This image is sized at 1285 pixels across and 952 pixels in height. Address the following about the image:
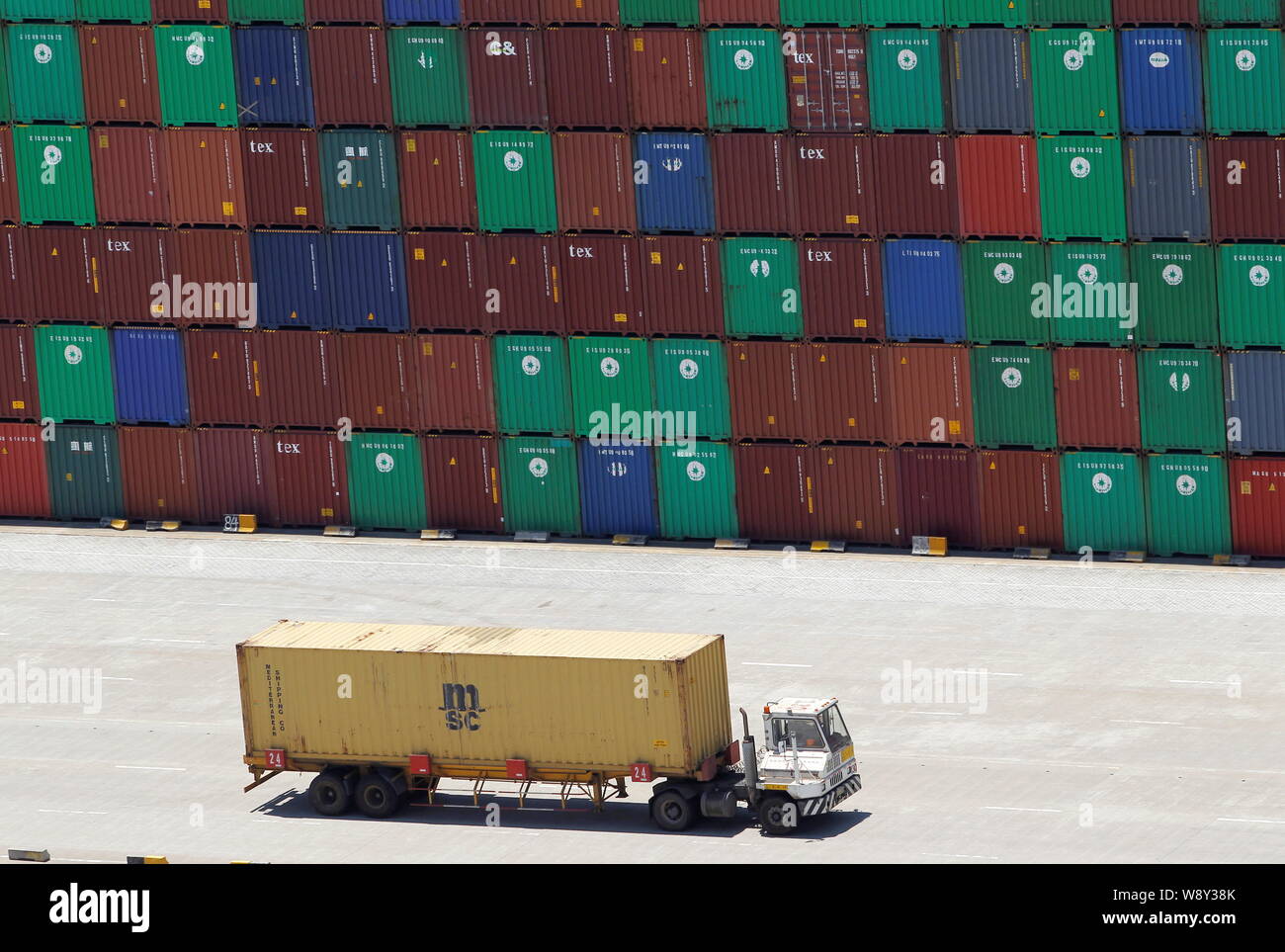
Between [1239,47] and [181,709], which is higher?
[1239,47]

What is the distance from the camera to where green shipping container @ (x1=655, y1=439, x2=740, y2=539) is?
74125 millimetres

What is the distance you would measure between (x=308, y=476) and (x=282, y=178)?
8.67 metres

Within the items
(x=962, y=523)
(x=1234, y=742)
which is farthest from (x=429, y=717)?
(x=962, y=523)

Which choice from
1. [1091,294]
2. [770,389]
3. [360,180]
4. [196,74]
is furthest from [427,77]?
[1091,294]

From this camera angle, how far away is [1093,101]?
225 ft

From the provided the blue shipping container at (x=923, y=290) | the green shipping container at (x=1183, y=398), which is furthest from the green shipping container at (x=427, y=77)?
the green shipping container at (x=1183, y=398)

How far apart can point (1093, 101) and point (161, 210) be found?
2693 centimetres

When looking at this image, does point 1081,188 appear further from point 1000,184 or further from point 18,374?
point 18,374

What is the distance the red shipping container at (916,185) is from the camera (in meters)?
70.3

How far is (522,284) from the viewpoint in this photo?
7444cm

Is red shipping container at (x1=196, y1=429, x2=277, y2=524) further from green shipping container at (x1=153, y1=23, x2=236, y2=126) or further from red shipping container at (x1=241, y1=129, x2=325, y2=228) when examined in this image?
green shipping container at (x1=153, y1=23, x2=236, y2=126)

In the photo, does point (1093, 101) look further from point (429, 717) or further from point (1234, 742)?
point (429, 717)

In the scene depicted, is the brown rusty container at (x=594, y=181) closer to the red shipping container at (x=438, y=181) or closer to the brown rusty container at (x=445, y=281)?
the red shipping container at (x=438, y=181)

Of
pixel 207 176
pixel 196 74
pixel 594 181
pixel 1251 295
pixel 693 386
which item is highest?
pixel 196 74
